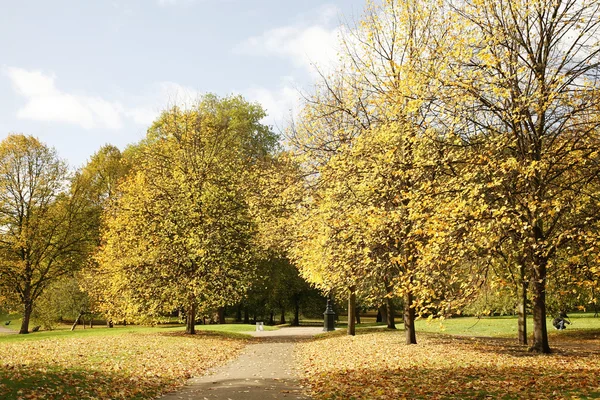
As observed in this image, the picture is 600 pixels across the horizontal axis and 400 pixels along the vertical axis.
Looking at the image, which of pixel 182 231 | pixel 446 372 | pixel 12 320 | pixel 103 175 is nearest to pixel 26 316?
pixel 182 231

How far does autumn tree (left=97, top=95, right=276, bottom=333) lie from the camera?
25359 millimetres

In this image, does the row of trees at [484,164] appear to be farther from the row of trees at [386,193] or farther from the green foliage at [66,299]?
the green foliage at [66,299]

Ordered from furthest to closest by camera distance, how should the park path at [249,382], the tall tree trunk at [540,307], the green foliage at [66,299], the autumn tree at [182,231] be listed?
the green foliage at [66,299]
the autumn tree at [182,231]
the tall tree trunk at [540,307]
the park path at [249,382]

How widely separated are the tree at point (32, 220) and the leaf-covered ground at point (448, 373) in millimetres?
24396

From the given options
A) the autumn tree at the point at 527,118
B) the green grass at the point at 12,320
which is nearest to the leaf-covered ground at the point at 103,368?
the autumn tree at the point at 527,118

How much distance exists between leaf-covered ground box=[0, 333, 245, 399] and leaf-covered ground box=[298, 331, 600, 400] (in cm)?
368

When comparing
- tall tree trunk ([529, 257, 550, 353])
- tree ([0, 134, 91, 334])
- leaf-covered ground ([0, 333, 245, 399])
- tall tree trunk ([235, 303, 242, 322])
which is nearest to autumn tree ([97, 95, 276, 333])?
leaf-covered ground ([0, 333, 245, 399])

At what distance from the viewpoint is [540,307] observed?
14.7 meters

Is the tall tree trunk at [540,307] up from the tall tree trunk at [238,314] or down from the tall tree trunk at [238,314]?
up

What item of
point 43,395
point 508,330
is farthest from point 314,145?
point 508,330

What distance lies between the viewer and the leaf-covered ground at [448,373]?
981cm

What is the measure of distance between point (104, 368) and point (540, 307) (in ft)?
41.7

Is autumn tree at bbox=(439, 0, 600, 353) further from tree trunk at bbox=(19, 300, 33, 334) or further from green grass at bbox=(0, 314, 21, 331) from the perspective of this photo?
green grass at bbox=(0, 314, 21, 331)

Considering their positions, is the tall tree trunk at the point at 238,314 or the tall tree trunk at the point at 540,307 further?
the tall tree trunk at the point at 238,314
